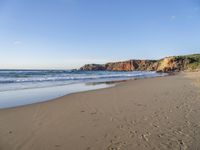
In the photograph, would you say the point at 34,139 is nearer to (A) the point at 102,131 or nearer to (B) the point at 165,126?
(A) the point at 102,131

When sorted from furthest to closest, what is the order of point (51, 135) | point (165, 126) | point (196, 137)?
point (165, 126) → point (51, 135) → point (196, 137)

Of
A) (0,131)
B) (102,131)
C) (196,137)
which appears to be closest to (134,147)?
(102,131)

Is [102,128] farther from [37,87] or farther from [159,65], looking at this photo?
[159,65]

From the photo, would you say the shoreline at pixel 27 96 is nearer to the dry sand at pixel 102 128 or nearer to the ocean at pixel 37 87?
the ocean at pixel 37 87

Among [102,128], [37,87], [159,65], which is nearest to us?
[102,128]

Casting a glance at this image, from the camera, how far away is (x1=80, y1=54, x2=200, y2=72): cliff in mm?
79750

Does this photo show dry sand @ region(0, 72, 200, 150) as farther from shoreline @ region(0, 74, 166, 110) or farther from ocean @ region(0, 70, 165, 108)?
ocean @ region(0, 70, 165, 108)

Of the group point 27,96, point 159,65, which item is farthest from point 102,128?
point 159,65

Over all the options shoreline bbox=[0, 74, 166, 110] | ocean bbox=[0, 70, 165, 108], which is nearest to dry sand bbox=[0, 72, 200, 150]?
shoreline bbox=[0, 74, 166, 110]

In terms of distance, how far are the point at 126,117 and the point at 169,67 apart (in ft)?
267

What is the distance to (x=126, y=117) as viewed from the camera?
246 inches

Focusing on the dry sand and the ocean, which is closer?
the dry sand

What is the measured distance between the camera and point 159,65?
318 feet

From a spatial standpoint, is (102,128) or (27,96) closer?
(102,128)
